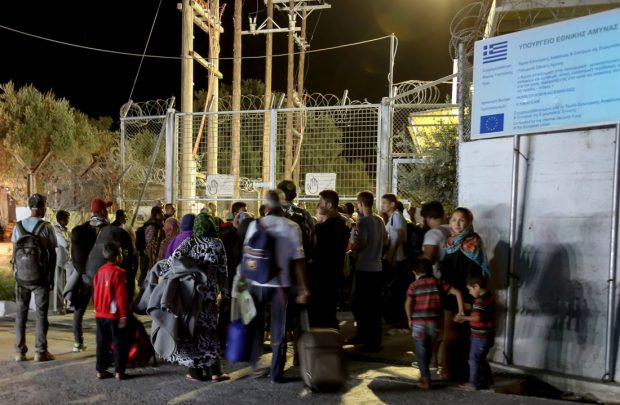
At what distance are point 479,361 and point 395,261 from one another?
95.1 inches

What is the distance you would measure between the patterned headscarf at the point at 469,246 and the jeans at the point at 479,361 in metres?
0.66

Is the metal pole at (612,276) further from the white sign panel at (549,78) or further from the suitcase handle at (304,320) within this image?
the suitcase handle at (304,320)

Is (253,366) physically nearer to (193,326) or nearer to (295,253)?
(193,326)

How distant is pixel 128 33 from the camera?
3328cm

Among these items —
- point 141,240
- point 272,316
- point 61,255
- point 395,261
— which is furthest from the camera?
point 141,240

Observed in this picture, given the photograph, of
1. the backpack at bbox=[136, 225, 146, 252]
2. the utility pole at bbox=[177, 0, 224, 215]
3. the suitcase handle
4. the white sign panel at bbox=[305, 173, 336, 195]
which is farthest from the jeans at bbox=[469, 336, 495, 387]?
the utility pole at bbox=[177, 0, 224, 215]

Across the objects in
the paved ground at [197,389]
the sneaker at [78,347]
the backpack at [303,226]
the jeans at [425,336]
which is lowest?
the sneaker at [78,347]

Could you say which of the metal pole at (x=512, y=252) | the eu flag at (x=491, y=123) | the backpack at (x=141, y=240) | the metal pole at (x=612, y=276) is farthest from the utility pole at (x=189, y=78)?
the metal pole at (x=612, y=276)

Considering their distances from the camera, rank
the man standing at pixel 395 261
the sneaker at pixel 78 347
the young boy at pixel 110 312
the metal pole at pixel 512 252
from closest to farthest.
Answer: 1. the young boy at pixel 110 312
2. the metal pole at pixel 512 252
3. the sneaker at pixel 78 347
4. the man standing at pixel 395 261

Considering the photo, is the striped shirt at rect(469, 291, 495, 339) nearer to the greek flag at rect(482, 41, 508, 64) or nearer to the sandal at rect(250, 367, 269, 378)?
the sandal at rect(250, 367, 269, 378)

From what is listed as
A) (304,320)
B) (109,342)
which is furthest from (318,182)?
(109,342)

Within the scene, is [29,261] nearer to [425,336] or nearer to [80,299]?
[80,299]

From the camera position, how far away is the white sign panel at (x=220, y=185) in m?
12.2

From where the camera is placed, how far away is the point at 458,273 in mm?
5797
